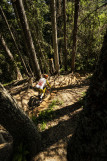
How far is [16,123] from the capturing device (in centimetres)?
230

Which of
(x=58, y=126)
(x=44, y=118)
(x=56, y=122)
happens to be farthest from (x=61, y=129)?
(x=44, y=118)

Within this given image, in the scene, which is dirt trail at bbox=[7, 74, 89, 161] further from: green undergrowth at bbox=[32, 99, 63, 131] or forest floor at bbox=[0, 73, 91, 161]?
green undergrowth at bbox=[32, 99, 63, 131]

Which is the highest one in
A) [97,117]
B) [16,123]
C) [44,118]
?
[97,117]

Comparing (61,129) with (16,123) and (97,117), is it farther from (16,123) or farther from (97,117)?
(97,117)

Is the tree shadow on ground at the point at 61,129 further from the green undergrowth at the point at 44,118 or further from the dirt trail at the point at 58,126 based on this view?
the green undergrowth at the point at 44,118

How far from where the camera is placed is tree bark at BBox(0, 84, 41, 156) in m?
1.98

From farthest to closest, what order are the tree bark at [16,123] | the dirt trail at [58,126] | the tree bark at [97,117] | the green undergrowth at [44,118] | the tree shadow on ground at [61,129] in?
the green undergrowth at [44,118], the tree shadow on ground at [61,129], the dirt trail at [58,126], the tree bark at [16,123], the tree bark at [97,117]

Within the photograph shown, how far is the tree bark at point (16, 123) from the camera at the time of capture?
1980 mm

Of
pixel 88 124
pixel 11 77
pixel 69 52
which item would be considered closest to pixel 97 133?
pixel 88 124

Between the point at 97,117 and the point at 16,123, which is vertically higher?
the point at 97,117

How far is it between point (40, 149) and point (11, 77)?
14.9m

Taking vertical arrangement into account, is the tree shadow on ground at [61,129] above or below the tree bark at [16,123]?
below

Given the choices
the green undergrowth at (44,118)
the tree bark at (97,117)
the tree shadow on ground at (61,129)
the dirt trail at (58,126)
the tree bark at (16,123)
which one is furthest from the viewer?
the green undergrowth at (44,118)

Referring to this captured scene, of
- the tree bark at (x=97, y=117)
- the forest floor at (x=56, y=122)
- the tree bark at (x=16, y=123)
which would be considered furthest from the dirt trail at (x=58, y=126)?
the tree bark at (x=97, y=117)
